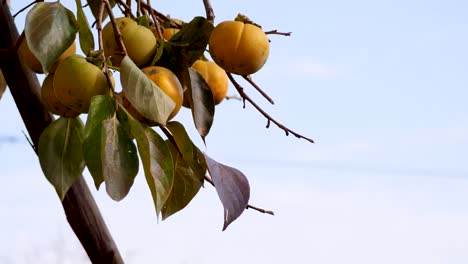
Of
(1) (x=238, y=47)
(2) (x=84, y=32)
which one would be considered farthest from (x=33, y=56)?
(1) (x=238, y=47)

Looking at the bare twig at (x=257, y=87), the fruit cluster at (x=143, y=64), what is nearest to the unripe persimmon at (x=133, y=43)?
the fruit cluster at (x=143, y=64)

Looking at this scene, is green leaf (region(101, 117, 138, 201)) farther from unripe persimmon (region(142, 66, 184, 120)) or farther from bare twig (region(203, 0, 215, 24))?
bare twig (region(203, 0, 215, 24))

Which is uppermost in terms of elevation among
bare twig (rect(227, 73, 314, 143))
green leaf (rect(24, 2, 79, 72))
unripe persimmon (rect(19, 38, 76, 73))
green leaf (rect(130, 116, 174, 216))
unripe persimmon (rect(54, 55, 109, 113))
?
green leaf (rect(24, 2, 79, 72))

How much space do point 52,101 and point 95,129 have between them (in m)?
0.07

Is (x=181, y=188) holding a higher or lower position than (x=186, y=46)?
lower

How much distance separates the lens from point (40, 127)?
0.74 meters

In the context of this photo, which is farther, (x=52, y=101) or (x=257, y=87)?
(x=257, y=87)

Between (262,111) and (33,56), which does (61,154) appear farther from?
(262,111)

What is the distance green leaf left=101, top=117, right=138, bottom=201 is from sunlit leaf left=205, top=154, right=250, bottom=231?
0.06 meters

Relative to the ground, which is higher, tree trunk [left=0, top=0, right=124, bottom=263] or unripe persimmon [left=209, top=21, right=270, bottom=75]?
unripe persimmon [left=209, top=21, right=270, bottom=75]

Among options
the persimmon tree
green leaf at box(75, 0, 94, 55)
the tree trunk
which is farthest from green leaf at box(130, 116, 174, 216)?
the tree trunk

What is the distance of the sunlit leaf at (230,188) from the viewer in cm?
59

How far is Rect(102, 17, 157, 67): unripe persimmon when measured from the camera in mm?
621

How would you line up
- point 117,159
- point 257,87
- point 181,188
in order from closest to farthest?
point 117,159, point 181,188, point 257,87
